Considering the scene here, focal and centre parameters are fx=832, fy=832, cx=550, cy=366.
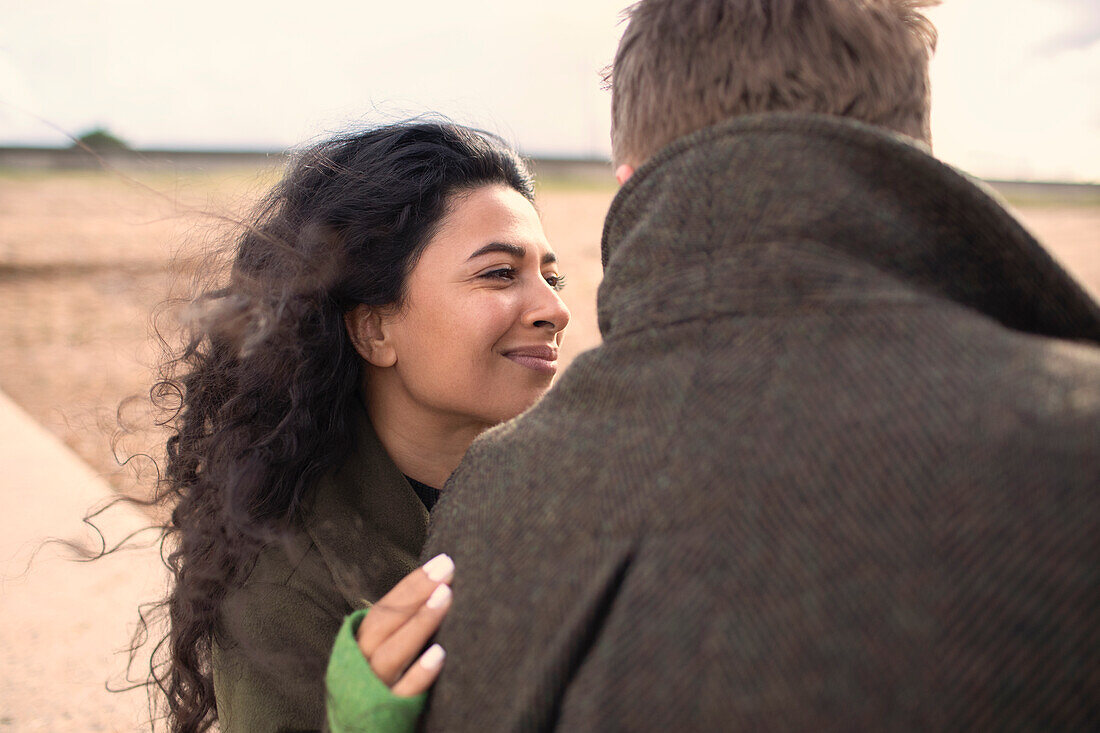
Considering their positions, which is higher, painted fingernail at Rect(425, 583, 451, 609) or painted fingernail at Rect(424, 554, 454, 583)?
painted fingernail at Rect(424, 554, 454, 583)

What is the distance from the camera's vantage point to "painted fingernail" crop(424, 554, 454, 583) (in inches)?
52.1

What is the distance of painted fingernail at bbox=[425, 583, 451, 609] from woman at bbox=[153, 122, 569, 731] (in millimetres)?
620

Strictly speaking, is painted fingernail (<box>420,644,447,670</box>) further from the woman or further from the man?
the woman

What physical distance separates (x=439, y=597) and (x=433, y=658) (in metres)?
0.09

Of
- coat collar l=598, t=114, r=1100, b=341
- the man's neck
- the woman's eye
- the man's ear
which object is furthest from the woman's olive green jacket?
coat collar l=598, t=114, r=1100, b=341

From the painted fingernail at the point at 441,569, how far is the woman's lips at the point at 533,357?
1142 mm

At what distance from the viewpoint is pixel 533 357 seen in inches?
96.3

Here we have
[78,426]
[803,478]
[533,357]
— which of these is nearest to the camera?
[803,478]

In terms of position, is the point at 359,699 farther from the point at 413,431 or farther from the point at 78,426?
the point at 78,426

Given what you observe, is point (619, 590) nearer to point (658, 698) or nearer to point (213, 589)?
point (658, 698)

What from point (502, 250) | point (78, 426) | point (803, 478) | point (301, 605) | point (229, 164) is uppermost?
point (803, 478)

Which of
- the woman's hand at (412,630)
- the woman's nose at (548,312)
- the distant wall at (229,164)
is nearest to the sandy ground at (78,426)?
the distant wall at (229,164)

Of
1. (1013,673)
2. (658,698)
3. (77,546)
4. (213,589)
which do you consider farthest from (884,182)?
(77,546)

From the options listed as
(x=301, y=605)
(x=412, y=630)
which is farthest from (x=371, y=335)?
(x=412, y=630)
